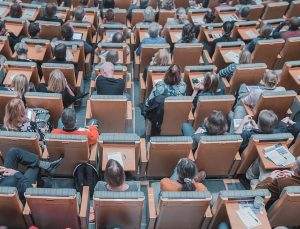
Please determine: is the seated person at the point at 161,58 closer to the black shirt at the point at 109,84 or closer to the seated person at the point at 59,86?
the black shirt at the point at 109,84

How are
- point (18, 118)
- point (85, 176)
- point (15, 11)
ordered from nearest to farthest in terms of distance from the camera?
1. point (85, 176)
2. point (18, 118)
3. point (15, 11)

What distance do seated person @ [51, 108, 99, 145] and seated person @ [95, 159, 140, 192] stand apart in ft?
2.34

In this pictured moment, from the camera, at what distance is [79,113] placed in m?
5.20

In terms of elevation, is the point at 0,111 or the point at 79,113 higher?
the point at 0,111

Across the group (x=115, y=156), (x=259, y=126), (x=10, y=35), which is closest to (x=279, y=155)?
(x=259, y=126)

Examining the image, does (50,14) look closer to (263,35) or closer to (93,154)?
(93,154)

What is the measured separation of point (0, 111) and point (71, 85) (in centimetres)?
97

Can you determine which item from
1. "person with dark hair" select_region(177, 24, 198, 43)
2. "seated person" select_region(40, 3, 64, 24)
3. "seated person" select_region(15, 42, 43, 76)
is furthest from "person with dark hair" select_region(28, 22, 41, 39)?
"person with dark hair" select_region(177, 24, 198, 43)

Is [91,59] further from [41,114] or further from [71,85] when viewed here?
[41,114]

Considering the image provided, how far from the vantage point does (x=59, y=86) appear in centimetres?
436

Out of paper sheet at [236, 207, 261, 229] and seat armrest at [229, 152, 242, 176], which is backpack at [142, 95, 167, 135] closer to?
seat armrest at [229, 152, 242, 176]

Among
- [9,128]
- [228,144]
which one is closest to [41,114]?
[9,128]

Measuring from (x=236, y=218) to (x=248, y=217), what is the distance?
102mm

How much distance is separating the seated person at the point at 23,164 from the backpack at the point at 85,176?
8.5 inches
